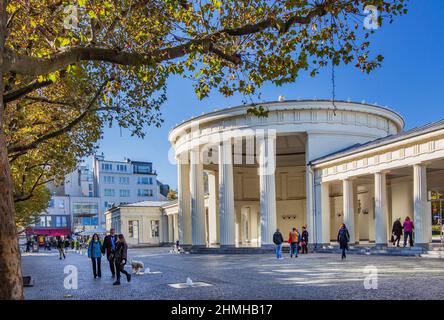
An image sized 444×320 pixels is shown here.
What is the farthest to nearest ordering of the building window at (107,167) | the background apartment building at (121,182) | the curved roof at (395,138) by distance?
the building window at (107,167)
the background apartment building at (121,182)
the curved roof at (395,138)

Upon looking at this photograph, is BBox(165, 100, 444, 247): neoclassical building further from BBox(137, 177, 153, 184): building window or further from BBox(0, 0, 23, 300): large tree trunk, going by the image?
BBox(137, 177, 153, 184): building window

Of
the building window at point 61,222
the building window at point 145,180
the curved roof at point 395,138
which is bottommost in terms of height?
the building window at point 61,222

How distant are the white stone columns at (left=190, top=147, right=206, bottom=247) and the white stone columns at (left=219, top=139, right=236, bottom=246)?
3341 millimetres

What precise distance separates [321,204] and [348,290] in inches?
776

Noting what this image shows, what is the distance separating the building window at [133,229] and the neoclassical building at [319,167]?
2347 cm

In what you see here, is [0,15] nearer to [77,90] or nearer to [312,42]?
[312,42]

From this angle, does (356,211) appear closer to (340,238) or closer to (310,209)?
(310,209)

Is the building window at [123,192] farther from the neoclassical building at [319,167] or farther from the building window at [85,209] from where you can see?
the neoclassical building at [319,167]

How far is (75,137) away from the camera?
21.7 m

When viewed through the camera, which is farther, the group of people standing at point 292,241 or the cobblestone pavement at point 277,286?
the group of people standing at point 292,241

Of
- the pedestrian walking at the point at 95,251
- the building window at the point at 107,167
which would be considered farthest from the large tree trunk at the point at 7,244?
the building window at the point at 107,167

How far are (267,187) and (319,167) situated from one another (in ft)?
12.1

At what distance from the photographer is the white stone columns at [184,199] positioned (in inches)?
1561
